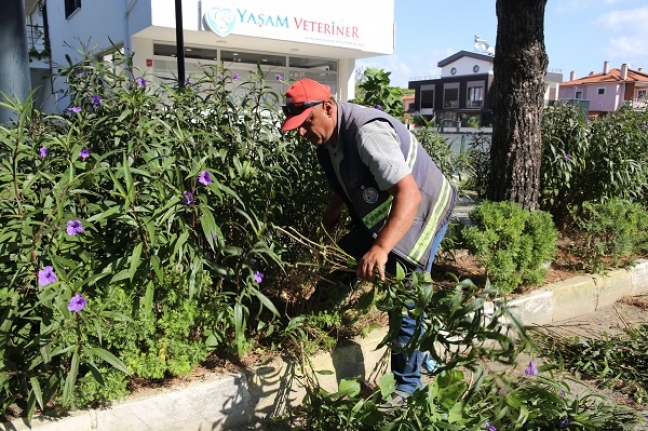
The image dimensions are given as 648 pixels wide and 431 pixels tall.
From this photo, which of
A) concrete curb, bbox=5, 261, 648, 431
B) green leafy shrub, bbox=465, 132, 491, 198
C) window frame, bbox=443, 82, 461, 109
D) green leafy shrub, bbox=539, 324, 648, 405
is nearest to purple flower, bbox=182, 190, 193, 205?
concrete curb, bbox=5, 261, 648, 431

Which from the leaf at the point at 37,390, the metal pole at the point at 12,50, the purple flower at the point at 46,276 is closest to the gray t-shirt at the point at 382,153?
the purple flower at the point at 46,276

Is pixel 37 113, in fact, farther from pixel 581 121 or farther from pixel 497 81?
pixel 581 121

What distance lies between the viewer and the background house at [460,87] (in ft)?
235

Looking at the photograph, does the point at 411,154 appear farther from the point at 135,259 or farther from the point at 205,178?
the point at 135,259

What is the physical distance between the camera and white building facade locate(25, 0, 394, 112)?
1305 cm

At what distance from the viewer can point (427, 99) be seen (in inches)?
3282

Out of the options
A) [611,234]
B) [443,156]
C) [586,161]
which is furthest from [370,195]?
[586,161]

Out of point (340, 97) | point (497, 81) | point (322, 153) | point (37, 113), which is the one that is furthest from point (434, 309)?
point (340, 97)

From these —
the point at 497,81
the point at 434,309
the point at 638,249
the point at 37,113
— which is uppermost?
the point at 497,81

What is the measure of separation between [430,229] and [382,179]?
0.52m

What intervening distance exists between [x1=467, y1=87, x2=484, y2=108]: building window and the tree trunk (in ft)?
236

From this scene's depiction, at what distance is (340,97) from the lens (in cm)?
1722

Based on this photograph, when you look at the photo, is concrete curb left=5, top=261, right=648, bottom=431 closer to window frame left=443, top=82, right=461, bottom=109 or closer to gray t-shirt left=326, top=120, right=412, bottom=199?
gray t-shirt left=326, top=120, right=412, bottom=199

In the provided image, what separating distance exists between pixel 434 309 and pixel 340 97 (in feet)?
50.9
